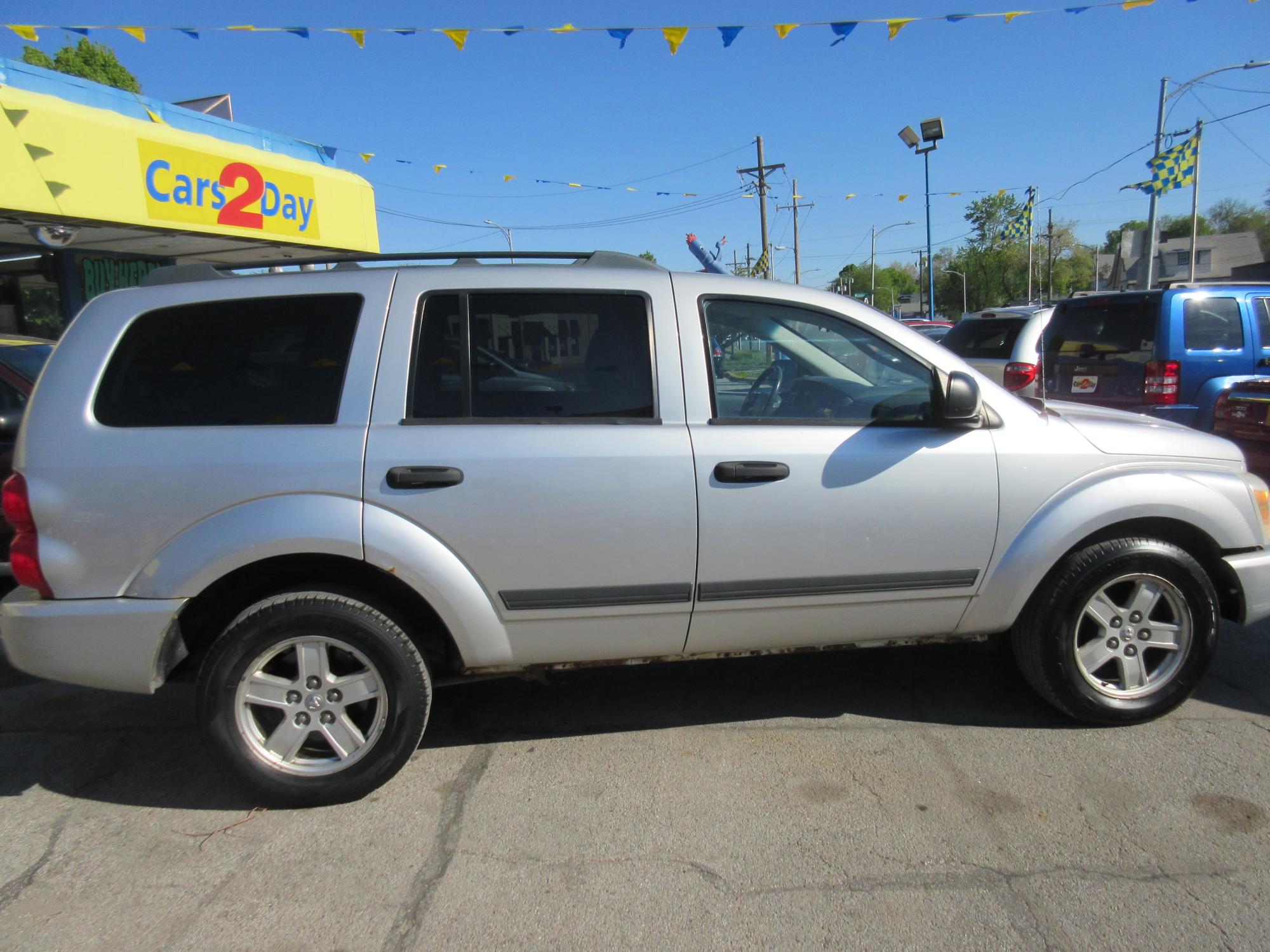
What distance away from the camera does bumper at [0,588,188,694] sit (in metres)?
2.87

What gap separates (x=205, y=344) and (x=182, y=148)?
9.44 m

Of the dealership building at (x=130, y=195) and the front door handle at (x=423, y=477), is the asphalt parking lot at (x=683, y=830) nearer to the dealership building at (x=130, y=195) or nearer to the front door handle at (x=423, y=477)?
the front door handle at (x=423, y=477)

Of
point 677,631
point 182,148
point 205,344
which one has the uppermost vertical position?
point 182,148

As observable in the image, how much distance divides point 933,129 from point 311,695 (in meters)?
31.3

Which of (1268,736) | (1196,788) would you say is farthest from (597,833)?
(1268,736)

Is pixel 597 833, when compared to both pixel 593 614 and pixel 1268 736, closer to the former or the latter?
pixel 593 614

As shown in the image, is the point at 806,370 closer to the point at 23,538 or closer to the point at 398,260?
the point at 398,260

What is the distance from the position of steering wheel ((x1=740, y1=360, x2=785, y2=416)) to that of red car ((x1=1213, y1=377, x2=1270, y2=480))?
4248 mm

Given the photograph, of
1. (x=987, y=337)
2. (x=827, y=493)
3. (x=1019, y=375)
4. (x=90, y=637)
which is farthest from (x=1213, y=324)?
(x=90, y=637)

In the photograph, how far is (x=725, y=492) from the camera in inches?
121

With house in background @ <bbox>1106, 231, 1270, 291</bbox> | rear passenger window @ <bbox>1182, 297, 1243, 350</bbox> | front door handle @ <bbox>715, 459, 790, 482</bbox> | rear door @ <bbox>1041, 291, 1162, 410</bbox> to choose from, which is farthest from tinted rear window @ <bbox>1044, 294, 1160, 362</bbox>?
house in background @ <bbox>1106, 231, 1270, 291</bbox>

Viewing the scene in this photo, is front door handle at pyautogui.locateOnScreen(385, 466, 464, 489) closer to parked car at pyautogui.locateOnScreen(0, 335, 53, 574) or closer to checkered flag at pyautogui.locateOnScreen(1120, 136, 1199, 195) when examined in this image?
parked car at pyautogui.locateOnScreen(0, 335, 53, 574)

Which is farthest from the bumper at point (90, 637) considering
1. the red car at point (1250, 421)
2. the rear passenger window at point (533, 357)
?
the red car at point (1250, 421)

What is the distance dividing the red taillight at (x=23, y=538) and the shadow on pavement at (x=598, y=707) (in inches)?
36.2
